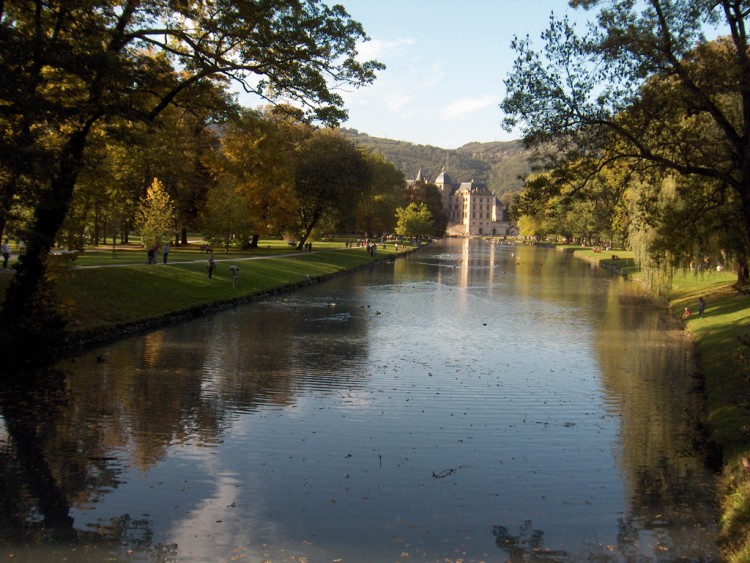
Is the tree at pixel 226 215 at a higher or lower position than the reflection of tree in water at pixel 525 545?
higher

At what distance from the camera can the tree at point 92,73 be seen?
1482 centimetres

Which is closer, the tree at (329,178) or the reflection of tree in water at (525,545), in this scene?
the reflection of tree in water at (525,545)

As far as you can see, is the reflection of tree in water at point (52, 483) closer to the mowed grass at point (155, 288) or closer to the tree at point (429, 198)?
the mowed grass at point (155, 288)

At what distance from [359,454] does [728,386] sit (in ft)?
30.8

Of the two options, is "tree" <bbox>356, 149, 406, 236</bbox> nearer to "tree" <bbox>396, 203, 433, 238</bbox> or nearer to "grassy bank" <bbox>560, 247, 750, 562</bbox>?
"tree" <bbox>396, 203, 433, 238</bbox>

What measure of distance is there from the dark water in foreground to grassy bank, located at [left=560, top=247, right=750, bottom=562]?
448mm

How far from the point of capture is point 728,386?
52.0 ft

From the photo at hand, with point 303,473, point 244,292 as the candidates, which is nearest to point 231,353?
point 303,473

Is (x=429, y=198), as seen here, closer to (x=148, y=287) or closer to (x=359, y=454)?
(x=148, y=287)

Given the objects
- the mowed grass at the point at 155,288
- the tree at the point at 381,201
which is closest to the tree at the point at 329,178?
the mowed grass at the point at 155,288

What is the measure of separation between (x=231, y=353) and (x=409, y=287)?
25.0 metres

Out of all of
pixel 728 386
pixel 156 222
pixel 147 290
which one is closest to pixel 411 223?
pixel 156 222

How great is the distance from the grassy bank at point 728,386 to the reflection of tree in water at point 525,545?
2.07 meters

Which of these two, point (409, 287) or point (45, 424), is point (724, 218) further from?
point (409, 287)
